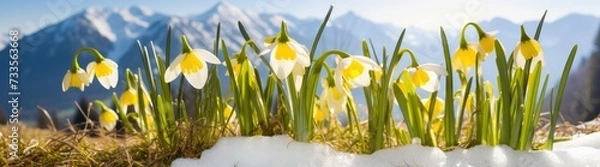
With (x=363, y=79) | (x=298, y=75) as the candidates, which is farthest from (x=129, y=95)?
(x=363, y=79)

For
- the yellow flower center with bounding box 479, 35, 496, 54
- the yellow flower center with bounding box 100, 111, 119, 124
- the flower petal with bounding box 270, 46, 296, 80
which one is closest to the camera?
the flower petal with bounding box 270, 46, 296, 80

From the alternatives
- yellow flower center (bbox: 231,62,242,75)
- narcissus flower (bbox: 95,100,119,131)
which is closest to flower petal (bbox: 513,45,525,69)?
yellow flower center (bbox: 231,62,242,75)

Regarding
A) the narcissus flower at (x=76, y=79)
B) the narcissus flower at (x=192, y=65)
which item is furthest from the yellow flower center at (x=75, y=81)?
the narcissus flower at (x=192, y=65)

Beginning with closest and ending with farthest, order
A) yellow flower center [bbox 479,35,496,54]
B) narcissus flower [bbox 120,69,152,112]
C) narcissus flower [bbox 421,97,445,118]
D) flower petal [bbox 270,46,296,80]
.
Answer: flower petal [bbox 270,46,296,80] < yellow flower center [bbox 479,35,496,54] < narcissus flower [bbox 421,97,445,118] < narcissus flower [bbox 120,69,152,112]

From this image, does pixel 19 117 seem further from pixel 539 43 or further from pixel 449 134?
pixel 539 43

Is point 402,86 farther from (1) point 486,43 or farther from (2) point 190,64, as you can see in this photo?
(2) point 190,64

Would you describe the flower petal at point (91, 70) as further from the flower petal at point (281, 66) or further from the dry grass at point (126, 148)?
the flower petal at point (281, 66)

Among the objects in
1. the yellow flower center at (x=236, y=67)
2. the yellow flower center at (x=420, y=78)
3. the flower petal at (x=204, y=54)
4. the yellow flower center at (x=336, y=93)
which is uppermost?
the flower petal at (x=204, y=54)

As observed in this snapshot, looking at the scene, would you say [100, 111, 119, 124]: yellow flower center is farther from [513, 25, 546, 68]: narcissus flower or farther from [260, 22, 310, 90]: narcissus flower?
[513, 25, 546, 68]: narcissus flower
